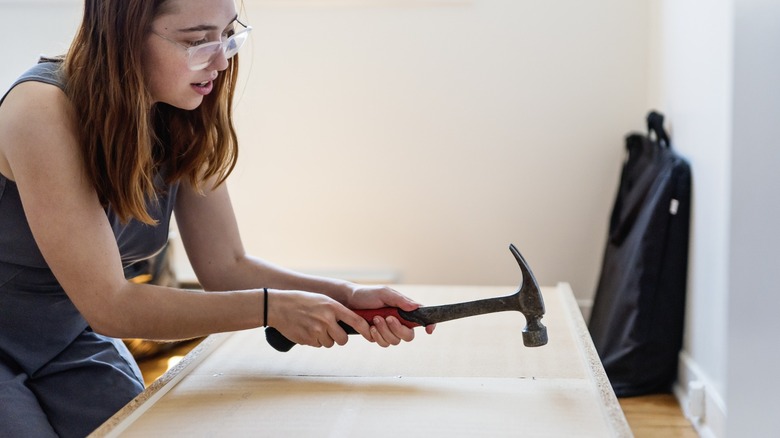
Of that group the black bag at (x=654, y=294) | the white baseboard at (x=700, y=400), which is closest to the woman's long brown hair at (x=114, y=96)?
the white baseboard at (x=700, y=400)

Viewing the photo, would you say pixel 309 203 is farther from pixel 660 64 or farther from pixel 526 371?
pixel 526 371

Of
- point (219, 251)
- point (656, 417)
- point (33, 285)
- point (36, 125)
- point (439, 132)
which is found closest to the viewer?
point (36, 125)

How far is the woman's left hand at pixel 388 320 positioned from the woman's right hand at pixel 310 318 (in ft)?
0.06

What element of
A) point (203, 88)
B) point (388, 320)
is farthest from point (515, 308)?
point (203, 88)

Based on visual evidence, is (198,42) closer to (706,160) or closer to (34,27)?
(706,160)

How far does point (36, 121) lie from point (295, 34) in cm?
212

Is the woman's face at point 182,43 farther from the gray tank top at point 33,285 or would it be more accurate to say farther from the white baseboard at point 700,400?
the white baseboard at point 700,400

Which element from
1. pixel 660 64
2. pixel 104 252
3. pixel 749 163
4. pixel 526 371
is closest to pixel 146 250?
pixel 104 252

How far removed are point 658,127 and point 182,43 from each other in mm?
1933

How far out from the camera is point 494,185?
3377mm

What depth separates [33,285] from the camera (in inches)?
61.6

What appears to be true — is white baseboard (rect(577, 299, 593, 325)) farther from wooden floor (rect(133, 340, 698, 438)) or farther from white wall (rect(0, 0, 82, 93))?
white wall (rect(0, 0, 82, 93))

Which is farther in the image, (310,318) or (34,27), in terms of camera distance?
(34,27)

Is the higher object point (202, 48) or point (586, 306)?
point (202, 48)
